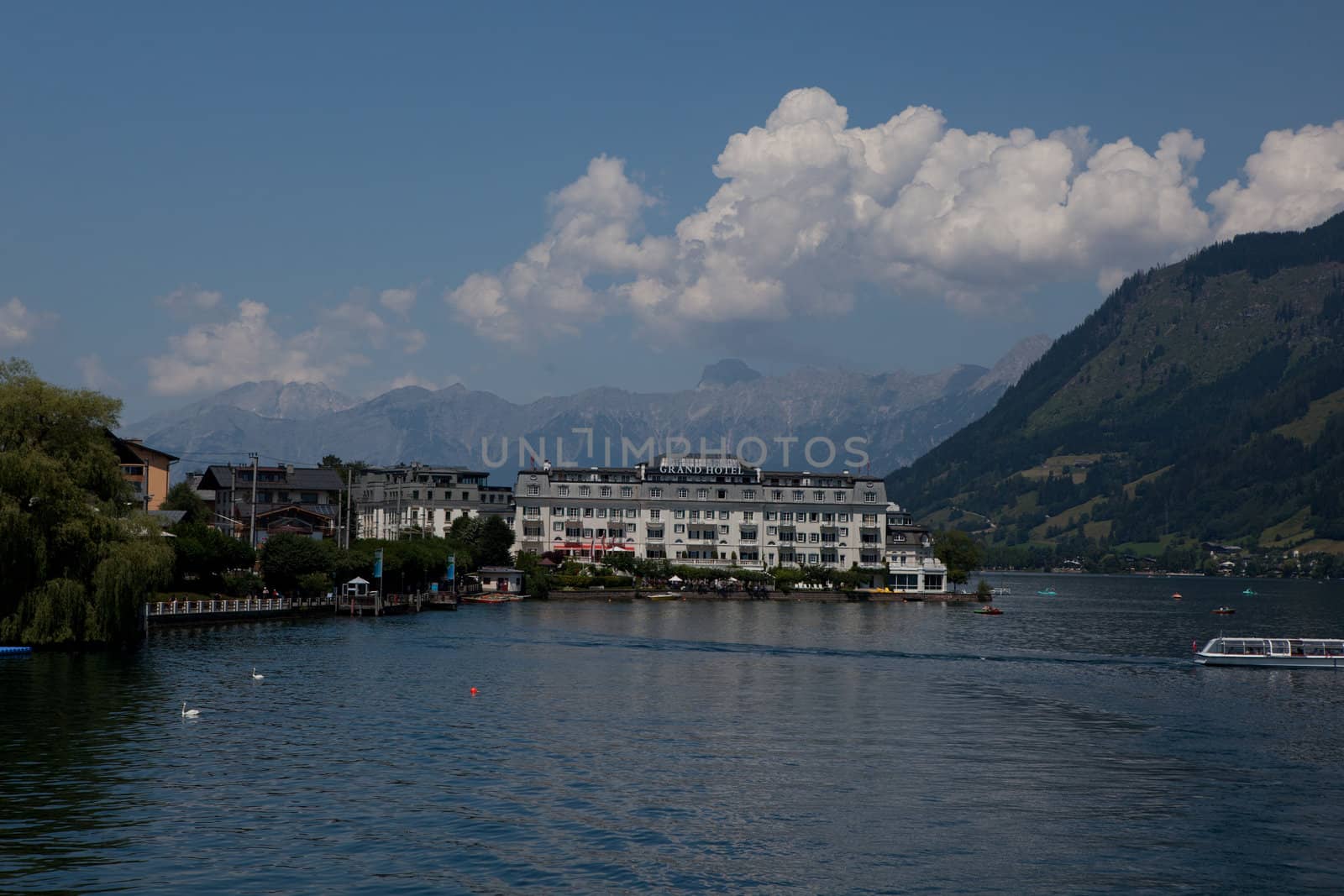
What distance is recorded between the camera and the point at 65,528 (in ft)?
300

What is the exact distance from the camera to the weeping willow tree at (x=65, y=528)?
3529 inches

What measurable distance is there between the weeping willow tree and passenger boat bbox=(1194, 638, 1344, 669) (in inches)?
3194

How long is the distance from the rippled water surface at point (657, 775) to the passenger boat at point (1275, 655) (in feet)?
15.0

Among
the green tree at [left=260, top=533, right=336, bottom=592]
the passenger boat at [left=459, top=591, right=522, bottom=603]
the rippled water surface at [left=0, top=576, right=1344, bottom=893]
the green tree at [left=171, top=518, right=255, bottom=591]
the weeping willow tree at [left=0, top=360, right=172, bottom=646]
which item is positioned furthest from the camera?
the passenger boat at [left=459, top=591, right=522, bottom=603]

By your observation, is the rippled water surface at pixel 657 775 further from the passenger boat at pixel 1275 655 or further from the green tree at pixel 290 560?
the green tree at pixel 290 560

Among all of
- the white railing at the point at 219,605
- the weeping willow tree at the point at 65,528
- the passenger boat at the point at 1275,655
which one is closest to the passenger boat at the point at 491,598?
the white railing at the point at 219,605

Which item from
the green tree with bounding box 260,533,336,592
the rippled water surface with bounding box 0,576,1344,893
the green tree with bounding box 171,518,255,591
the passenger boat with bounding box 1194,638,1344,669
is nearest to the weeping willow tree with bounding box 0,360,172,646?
the rippled water surface with bounding box 0,576,1344,893

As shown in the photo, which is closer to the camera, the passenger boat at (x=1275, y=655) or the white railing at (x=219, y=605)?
the passenger boat at (x=1275, y=655)

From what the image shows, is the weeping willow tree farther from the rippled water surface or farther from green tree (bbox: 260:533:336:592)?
green tree (bbox: 260:533:336:592)

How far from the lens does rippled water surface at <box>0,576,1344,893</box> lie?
137ft

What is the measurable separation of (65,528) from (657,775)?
54.9 metres

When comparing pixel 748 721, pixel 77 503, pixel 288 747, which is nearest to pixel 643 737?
pixel 748 721

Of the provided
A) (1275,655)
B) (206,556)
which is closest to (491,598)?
(206,556)

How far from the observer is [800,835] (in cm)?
4606
